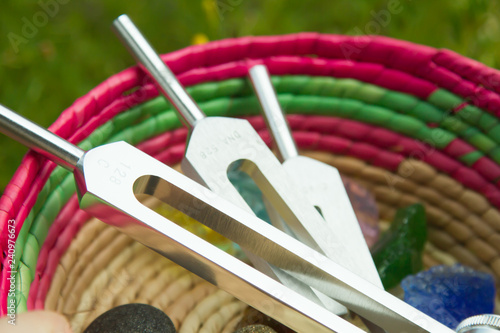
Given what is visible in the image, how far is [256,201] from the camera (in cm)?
60

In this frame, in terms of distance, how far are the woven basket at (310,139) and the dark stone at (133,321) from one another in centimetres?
6

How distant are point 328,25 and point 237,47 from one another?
20.6 inches

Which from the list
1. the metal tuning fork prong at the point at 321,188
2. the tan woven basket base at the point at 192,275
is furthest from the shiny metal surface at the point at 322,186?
the tan woven basket base at the point at 192,275

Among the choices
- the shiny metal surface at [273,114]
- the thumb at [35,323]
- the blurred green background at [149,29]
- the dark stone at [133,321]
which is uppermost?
the blurred green background at [149,29]

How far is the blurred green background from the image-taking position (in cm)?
95

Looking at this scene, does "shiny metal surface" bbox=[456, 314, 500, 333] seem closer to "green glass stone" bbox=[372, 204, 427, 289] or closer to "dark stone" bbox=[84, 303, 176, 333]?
"green glass stone" bbox=[372, 204, 427, 289]

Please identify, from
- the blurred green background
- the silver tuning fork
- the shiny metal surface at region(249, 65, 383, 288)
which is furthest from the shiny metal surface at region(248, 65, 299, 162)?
the blurred green background

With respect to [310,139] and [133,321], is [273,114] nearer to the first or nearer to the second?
[310,139]

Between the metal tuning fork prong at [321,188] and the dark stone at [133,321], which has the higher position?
the metal tuning fork prong at [321,188]

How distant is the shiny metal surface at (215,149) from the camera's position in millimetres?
478

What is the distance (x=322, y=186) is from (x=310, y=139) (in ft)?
0.46

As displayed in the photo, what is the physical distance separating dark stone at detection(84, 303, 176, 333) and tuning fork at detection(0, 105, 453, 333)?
6 cm

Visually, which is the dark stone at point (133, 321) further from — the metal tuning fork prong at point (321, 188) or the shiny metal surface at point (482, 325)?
the shiny metal surface at point (482, 325)

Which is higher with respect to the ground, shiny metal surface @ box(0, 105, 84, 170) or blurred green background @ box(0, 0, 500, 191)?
blurred green background @ box(0, 0, 500, 191)
